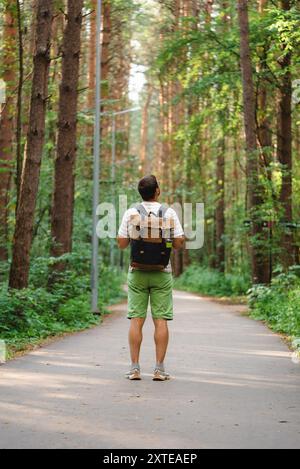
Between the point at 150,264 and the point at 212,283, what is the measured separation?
103ft

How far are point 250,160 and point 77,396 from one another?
1579 cm

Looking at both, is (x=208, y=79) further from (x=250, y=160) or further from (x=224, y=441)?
(x=224, y=441)

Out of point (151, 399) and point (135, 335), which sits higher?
point (135, 335)

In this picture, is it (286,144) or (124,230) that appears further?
(286,144)

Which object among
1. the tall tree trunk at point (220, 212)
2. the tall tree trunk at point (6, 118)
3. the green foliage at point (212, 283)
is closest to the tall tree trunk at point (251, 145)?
the tall tree trunk at point (6, 118)

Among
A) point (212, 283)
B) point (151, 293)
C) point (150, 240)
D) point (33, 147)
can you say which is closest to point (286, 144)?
point (33, 147)

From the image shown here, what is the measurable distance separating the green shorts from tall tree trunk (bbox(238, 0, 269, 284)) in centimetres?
1339

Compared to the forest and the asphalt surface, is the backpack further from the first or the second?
the forest

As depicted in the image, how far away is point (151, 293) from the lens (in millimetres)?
8562

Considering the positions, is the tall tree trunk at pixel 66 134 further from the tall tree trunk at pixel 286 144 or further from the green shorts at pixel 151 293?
the green shorts at pixel 151 293

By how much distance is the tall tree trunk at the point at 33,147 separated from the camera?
45.8 ft

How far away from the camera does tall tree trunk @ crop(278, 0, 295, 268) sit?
2184cm

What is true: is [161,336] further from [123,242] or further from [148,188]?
[148,188]
